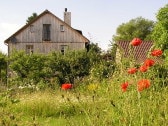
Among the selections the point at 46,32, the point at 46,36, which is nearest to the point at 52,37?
the point at 46,36

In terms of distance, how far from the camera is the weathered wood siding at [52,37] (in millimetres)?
49719

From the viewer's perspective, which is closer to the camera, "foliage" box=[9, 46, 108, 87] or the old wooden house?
"foliage" box=[9, 46, 108, 87]

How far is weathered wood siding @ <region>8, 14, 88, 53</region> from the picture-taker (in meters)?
49.7

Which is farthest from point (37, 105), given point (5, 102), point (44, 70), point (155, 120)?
point (44, 70)

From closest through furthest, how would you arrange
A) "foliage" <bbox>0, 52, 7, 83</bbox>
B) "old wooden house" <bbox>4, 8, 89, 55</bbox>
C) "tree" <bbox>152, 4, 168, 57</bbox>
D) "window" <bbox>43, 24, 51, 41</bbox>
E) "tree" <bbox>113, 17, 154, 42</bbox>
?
"tree" <bbox>152, 4, 168, 57</bbox>
"foliage" <bbox>0, 52, 7, 83</bbox>
"old wooden house" <bbox>4, 8, 89, 55</bbox>
"window" <bbox>43, 24, 51, 41</bbox>
"tree" <bbox>113, 17, 154, 42</bbox>

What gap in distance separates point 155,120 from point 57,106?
22.7 feet

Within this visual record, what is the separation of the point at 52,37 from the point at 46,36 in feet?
2.16

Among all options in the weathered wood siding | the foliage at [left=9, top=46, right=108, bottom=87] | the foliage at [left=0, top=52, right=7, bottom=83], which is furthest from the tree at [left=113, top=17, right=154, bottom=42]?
the foliage at [left=9, top=46, right=108, bottom=87]

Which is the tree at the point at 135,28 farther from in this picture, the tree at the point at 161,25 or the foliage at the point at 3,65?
the tree at the point at 161,25

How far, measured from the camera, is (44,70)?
35531mm

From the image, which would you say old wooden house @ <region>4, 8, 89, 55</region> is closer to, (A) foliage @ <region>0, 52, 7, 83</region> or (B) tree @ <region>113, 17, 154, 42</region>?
(A) foliage @ <region>0, 52, 7, 83</region>

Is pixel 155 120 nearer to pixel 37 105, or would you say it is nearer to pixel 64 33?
pixel 37 105

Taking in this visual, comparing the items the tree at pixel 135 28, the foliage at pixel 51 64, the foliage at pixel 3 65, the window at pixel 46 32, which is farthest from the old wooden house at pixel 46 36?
the tree at pixel 135 28

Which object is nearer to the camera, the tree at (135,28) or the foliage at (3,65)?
the foliage at (3,65)
